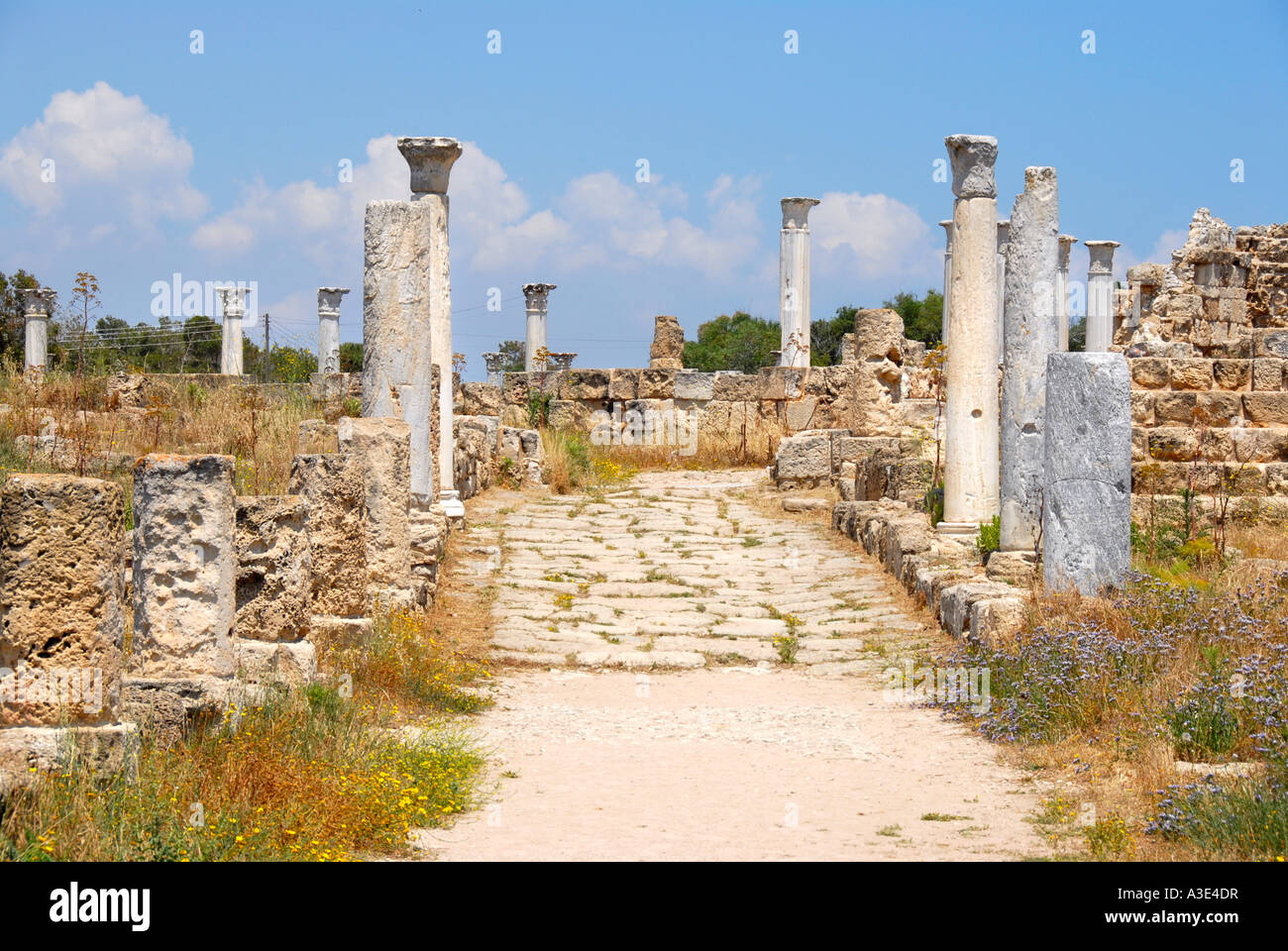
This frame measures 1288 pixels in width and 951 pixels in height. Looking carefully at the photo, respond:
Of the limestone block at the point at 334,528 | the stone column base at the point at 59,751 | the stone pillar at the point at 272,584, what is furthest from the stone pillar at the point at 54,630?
the limestone block at the point at 334,528

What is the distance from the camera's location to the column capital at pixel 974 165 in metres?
11.3

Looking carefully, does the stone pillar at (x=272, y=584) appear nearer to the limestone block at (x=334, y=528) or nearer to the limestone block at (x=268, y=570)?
the limestone block at (x=268, y=570)

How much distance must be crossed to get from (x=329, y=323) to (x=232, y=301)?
7.26 ft

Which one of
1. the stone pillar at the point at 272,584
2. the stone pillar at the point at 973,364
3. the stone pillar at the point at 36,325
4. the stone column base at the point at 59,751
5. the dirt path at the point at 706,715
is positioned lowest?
the dirt path at the point at 706,715

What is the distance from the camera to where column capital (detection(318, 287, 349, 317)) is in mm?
30344

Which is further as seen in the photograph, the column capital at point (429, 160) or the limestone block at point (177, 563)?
the column capital at point (429, 160)

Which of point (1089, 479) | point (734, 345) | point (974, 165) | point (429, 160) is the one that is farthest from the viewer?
point (734, 345)

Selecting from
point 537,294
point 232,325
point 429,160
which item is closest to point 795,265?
point 537,294

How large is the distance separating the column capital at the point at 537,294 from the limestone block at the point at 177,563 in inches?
918

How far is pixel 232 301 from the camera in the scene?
2995 centimetres

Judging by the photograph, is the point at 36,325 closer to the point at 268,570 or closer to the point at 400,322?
Result: the point at 400,322

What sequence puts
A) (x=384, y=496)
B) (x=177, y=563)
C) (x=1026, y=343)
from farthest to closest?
(x=1026, y=343), (x=384, y=496), (x=177, y=563)

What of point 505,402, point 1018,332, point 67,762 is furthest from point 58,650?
point 505,402

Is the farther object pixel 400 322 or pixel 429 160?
pixel 429 160
